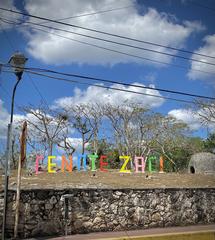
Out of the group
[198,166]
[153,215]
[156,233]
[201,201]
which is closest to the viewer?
[156,233]

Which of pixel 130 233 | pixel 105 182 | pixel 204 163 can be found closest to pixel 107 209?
pixel 130 233

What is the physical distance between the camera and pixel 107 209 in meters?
10.2

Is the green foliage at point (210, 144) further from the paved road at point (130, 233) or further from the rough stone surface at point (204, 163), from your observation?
the paved road at point (130, 233)

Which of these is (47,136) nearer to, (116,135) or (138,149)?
(116,135)

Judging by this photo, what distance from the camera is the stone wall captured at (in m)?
9.28

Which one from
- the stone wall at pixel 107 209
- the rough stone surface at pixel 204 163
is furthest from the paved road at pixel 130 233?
the rough stone surface at pixel 204 163

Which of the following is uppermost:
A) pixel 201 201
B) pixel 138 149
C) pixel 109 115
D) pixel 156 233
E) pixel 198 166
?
pixel 109 115

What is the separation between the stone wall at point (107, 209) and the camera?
9281 mm

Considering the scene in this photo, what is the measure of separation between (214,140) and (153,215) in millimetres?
34401

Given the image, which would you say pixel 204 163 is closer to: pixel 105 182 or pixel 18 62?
pixel 105 182

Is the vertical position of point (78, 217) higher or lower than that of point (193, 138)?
lower

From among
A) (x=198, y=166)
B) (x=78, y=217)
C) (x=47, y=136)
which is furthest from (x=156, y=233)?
(x=47, y=136)

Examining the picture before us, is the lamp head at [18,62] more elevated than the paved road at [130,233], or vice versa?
the lamp head at [18,62]

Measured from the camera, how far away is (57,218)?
375 inches
